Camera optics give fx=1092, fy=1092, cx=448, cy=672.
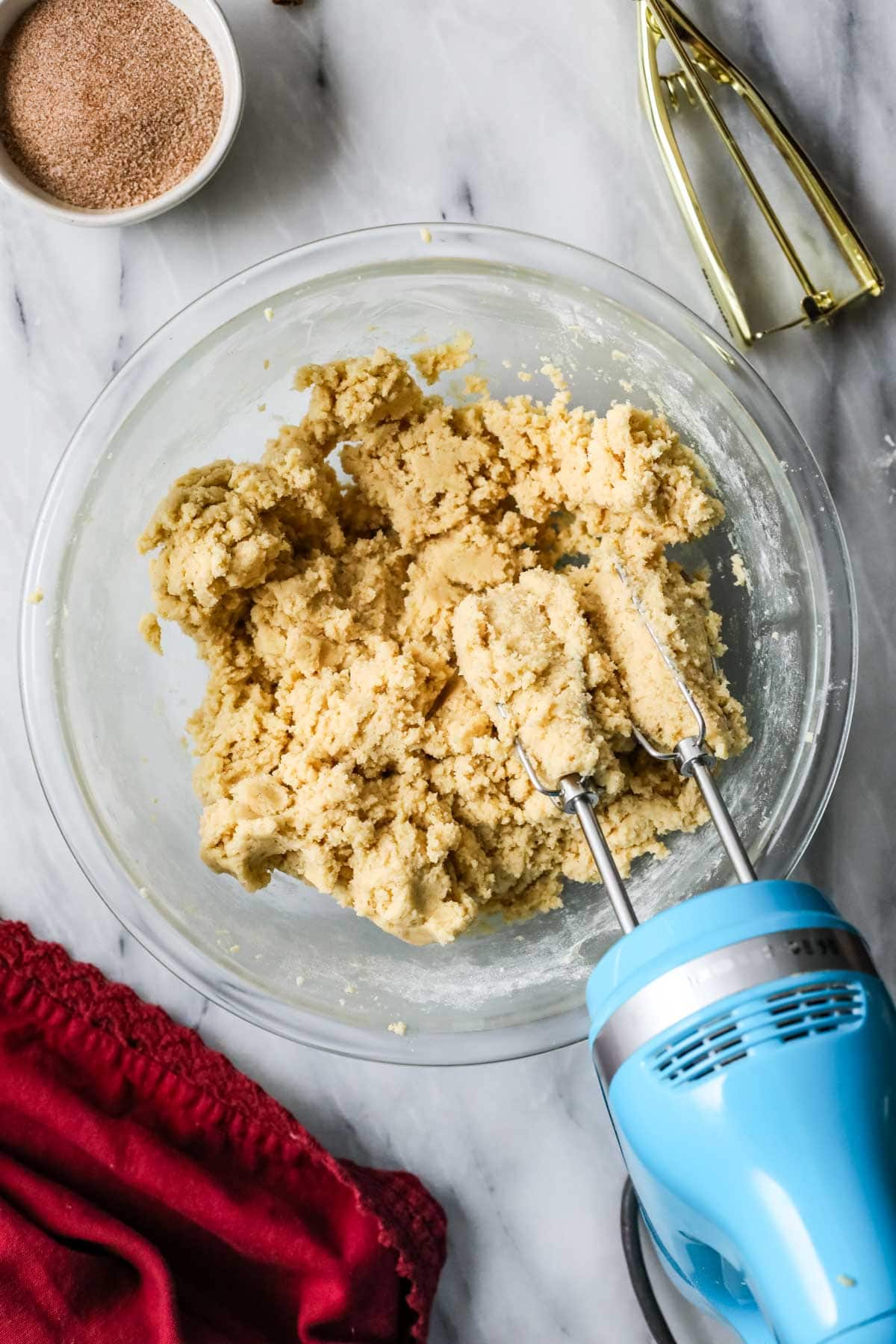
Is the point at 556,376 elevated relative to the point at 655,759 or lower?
elevated

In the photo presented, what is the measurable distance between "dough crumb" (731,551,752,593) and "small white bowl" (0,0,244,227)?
0.65m

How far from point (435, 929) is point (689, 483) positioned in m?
0.46

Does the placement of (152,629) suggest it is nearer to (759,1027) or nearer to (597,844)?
(597,844)

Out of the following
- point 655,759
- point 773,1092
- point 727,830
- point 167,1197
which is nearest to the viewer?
point 773,1092

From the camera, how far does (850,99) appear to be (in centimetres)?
118

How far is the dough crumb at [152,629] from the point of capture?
1.06 m

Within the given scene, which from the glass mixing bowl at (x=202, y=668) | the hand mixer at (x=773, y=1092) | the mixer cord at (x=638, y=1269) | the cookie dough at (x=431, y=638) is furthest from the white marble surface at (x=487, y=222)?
the hand mixer at (x=773, y=1092)

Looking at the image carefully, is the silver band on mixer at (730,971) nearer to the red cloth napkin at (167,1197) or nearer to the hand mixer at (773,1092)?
the hand mixer at (773,1092)

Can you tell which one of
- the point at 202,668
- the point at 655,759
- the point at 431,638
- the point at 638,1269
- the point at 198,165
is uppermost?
the point at 198,165

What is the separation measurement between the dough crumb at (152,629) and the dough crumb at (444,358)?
36cm

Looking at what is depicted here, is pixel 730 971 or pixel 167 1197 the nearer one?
pixel 730 971

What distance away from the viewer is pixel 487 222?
1.16 metres

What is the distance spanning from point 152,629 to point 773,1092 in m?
0.69

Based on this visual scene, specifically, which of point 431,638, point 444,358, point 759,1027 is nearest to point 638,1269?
point 759,1027
